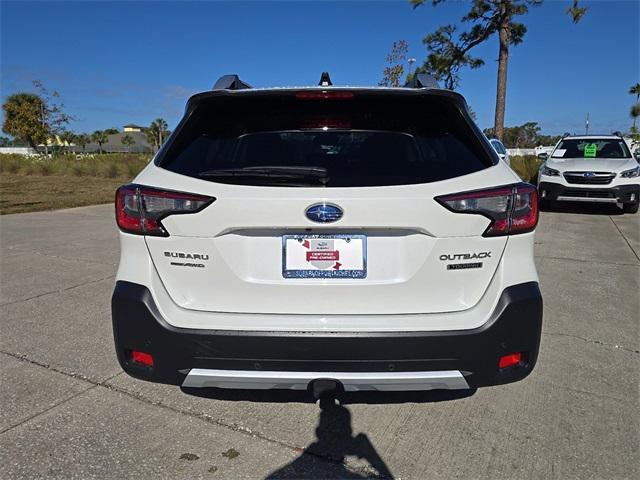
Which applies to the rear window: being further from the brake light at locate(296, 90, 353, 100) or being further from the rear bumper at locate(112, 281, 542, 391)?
the rear bumper at locate(112, 281, 542, 391)

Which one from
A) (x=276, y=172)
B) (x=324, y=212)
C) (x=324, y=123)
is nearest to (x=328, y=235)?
(x=324, y=212)

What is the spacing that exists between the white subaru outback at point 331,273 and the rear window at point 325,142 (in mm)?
13

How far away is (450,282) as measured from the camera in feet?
6.51

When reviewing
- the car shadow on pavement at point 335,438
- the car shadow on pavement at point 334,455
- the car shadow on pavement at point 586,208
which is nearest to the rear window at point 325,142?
the car shadow on pavement at point 335,438

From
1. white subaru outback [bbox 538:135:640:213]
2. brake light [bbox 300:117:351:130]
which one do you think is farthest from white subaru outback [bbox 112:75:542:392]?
white subaru outback [bbox 538:135:640:213]

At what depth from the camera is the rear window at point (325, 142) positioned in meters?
2.00

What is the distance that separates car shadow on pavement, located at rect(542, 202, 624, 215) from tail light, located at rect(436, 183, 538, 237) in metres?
10.5

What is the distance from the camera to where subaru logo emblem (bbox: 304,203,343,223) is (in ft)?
6.25

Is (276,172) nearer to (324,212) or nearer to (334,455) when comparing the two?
(324,212)

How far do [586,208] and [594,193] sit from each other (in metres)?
1.92

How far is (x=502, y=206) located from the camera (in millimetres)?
1977

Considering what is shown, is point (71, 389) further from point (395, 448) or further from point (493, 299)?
point (493, 299)

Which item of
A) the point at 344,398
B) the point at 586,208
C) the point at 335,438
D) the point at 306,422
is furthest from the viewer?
the point at 586,208

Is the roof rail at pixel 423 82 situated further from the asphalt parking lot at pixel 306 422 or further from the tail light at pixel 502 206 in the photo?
the asphalt parking lot at pixel 306 422
